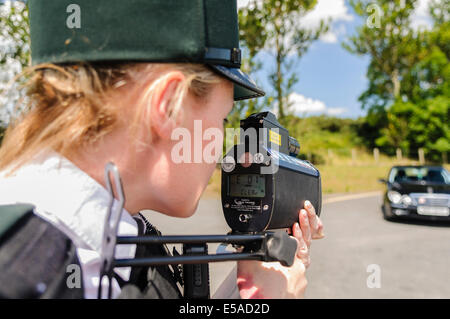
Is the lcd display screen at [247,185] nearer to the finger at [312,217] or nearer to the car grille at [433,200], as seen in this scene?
the finger at [312,217]

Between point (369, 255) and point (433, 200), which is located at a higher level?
point (433, 200)

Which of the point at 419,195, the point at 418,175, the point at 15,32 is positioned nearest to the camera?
the point at 15,32

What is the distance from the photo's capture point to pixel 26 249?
0.67m

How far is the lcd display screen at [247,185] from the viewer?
1245 millimetres

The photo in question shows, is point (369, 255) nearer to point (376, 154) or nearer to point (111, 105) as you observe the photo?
point (111, 105)

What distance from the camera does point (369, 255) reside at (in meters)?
5.82

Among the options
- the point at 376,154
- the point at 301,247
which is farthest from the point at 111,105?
the point at 376,154

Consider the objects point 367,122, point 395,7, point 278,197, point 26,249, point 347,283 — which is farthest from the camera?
point 367,122

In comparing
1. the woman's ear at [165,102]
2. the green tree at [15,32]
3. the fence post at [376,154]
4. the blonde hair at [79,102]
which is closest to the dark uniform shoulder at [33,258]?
the blonde hair at [79,102]

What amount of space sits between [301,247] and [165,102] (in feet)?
2.31

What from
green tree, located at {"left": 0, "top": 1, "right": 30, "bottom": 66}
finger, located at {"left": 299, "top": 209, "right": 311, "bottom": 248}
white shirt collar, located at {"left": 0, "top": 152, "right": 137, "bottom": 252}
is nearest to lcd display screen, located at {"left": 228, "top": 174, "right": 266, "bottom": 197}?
finger, located at {"left": 299, "top": 209, "right": 311, "bottom": 248}

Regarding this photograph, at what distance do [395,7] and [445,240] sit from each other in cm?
429
